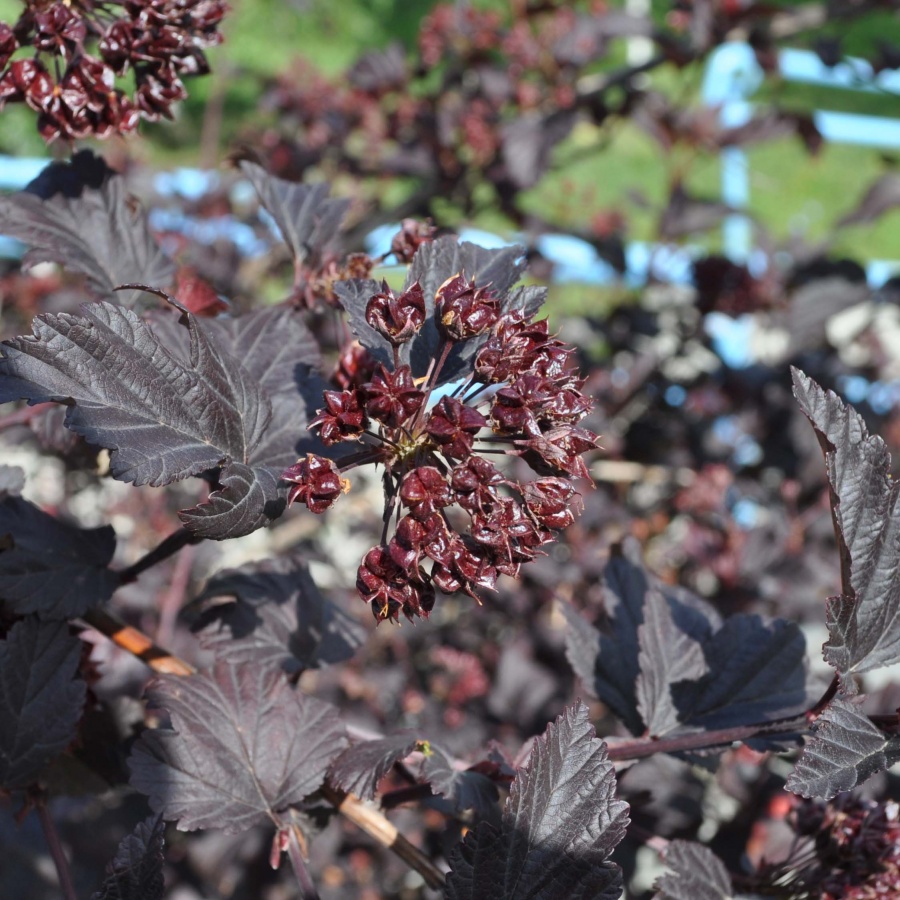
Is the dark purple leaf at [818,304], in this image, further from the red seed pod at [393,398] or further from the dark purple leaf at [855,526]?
the red seed pod at [393,398]

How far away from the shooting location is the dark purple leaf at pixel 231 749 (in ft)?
3.75

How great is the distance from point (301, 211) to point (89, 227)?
311 mm

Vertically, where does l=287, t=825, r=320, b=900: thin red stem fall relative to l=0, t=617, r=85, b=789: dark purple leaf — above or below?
below

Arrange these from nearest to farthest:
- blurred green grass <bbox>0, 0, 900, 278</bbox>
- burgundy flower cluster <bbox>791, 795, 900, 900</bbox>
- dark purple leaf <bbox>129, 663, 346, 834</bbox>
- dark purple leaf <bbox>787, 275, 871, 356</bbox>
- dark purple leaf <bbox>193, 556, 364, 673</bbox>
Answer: dark purple leaf <bbox>129, 663, 346, 834</bbox> < burgundy flower cluster <bbox>791, 795, 900, 900</bbox> < dark purple leaf <bbox>193, 556, 364, 673</bbox> < dark purple leaf <bbox>787, 275, 871, 356</bbox> < blurred green grass <bbox>0, 0, 900, 278</bbox>

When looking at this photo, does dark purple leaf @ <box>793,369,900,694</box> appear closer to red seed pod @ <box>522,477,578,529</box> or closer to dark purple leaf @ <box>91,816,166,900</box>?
red seed pod @ <box>522,477,578,529</box>

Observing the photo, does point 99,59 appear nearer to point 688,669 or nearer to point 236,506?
point 236,506

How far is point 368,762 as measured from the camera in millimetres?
1145

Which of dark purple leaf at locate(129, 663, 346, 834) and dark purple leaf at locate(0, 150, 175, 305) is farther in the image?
dark purple leaf at locate(0, 150, 175, 305)

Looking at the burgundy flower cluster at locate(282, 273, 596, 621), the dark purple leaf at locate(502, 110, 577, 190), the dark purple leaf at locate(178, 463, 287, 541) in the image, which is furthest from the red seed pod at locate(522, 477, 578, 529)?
the dark purple leaf at locate(502, 110, 577, 190)

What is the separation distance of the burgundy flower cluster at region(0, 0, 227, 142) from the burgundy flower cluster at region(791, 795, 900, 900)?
139 centimetres

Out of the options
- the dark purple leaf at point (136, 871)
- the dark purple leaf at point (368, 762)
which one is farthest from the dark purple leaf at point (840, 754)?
the dark purple leaf at point (136, 871)

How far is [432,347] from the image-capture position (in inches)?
44.8

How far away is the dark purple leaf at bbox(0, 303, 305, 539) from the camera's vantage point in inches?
37.2

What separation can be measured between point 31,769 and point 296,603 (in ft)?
1.37
